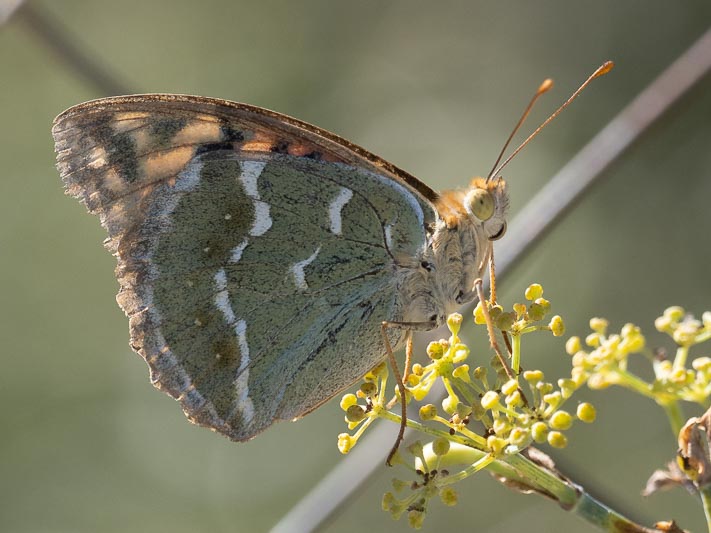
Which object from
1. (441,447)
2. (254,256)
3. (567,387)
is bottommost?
(254,256)

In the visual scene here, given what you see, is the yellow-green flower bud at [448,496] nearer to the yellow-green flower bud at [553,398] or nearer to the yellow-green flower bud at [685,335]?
the yellow-green flower bud at [553,398]

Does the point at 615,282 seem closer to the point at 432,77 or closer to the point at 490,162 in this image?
the point at 490,162

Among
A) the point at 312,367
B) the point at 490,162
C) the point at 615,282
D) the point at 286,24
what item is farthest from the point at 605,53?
the point at 312,367

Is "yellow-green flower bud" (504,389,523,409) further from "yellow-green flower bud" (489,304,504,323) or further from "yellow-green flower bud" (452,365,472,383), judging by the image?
"yellow-green flower bud" (489,304,504,323)

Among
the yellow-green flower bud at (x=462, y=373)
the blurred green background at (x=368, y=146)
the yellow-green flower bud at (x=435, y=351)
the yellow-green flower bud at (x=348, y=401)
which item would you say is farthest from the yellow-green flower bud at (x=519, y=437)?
the blurred green background at (x=368, y=146)

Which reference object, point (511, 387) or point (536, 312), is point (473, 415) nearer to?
point (511, 387)

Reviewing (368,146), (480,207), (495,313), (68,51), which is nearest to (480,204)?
(480,207)
